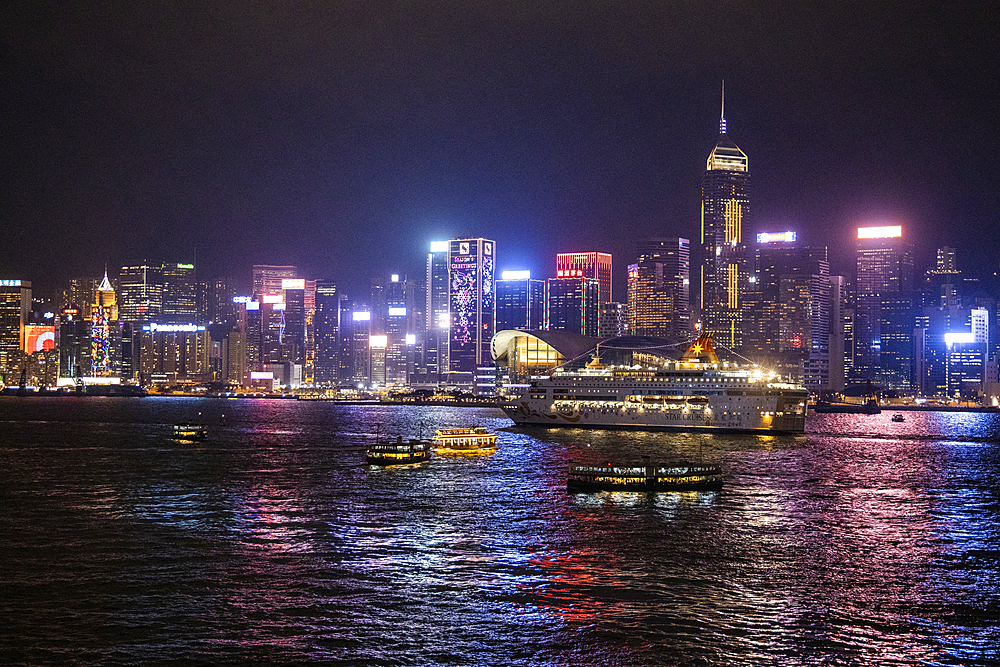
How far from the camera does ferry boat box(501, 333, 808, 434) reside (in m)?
129

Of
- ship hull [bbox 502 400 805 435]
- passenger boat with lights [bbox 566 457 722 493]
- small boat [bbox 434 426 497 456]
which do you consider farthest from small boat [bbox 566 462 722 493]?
ship hull [bbox 502 400 805 435]

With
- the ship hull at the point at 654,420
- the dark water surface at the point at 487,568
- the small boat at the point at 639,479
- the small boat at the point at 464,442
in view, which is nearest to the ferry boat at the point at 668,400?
the ship hull at the point at 654,420

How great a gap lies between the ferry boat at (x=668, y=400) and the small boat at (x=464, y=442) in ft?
111

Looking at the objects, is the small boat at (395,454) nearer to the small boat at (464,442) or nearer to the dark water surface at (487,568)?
the dark water surface at (487,568)

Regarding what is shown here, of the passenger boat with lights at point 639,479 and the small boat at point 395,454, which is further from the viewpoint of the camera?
the small boat at point 395,454

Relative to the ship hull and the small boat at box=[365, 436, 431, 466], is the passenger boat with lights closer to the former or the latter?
the small boat at box=[365, 436, 431, 466]

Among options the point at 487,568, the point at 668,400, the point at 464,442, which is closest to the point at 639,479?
the point at 487,568

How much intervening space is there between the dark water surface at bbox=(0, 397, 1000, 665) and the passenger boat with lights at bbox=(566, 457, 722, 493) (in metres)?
1.91

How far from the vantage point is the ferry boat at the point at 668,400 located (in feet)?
424

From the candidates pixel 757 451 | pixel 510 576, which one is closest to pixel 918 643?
pixel 510 576

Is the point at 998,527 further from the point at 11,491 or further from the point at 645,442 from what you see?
the point at 11,491

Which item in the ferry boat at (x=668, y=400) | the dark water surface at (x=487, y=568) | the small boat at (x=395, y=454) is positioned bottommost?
the dark water surface at (x=487, y=568)

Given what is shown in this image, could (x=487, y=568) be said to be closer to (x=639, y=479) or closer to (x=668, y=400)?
(x=639, y=479)

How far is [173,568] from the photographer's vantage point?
4434 cm
